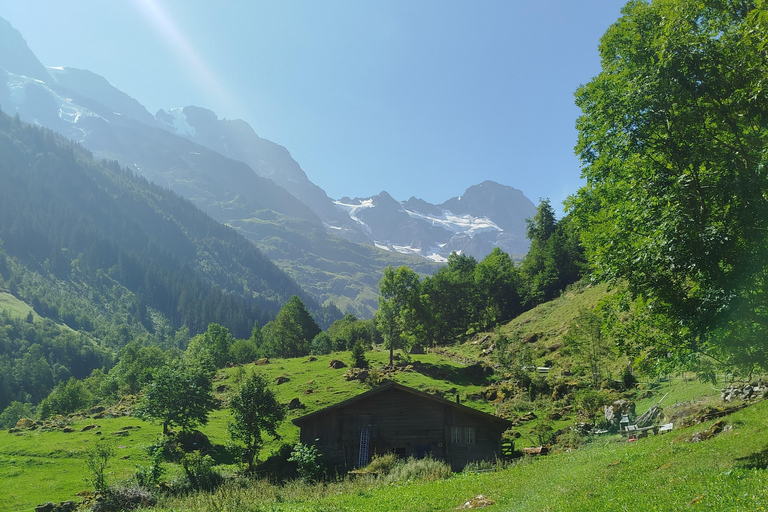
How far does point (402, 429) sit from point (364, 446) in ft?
10.8

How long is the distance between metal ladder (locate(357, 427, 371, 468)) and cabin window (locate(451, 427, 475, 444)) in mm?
6713

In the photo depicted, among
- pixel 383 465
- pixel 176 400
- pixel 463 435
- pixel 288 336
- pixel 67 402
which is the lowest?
pixel 383 465

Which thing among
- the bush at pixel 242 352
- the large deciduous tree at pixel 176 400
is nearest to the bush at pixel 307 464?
the large deciduous tree at pixel 176 400

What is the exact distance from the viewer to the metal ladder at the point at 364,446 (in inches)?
1426

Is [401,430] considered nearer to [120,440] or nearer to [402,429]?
[402,429]

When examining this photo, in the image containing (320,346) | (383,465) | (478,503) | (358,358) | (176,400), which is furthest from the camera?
(320,346)

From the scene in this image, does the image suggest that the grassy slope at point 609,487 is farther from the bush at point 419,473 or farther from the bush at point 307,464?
the bush at point 307,464

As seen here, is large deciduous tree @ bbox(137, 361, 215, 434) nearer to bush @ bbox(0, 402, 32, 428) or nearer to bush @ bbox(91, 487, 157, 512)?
bush @ bbox(91, 487, 157, 512)

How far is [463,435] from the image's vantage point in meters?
36.2

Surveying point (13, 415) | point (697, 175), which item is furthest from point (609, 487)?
point (13, 415)

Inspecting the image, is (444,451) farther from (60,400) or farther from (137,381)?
(60,400)

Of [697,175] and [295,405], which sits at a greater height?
[697,175]

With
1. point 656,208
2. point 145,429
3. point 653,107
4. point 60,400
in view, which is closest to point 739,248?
point 656,208

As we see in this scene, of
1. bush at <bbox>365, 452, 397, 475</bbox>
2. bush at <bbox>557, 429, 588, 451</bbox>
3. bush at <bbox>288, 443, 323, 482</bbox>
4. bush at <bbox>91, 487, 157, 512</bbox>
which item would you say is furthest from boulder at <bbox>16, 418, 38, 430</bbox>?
bush at <bbox>557, 429, 588, 451</bbox>
